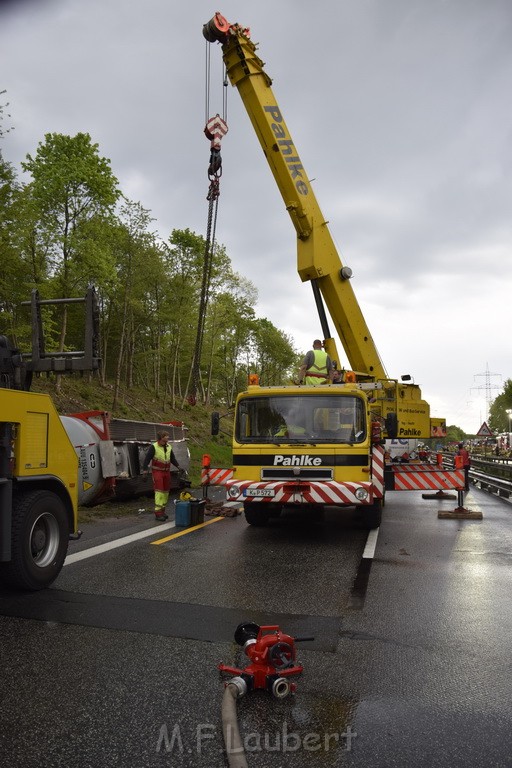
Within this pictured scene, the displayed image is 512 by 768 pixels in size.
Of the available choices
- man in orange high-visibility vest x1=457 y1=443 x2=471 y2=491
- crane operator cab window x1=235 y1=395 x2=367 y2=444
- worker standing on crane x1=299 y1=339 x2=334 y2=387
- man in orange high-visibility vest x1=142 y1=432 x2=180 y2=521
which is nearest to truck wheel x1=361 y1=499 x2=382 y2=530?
crane operator cab window x1=235 y1=395 x2=367 y2=444

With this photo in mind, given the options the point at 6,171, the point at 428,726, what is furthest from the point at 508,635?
the point at 6,171

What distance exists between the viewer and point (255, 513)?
400 inches

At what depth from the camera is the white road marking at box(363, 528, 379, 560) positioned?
7781 millimetres

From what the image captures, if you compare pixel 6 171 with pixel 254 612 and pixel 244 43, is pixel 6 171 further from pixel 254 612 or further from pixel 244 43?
pixel 254 612

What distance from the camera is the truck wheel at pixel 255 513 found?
10.1 metres

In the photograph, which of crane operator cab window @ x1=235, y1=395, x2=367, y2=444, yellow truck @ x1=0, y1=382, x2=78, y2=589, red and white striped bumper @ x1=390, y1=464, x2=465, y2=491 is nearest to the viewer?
yellow truck @ x1=0, y1=382, x2=78, y2=589

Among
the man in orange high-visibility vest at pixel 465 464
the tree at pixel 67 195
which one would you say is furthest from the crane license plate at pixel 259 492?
the tree at pixel 67 195

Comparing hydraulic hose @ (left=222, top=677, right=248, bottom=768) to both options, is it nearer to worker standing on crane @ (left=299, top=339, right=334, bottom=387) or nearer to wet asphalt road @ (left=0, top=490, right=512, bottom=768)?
wet asphalt road @ (left=0, top=490, right=512, bottom=768)

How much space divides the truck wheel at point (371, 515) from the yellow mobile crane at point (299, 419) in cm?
2

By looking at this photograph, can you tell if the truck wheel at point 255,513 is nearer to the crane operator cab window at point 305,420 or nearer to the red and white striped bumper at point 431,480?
the crane operator cab window at point 305,420

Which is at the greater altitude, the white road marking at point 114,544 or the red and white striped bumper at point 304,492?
the red and white striped bumper at point 304,492

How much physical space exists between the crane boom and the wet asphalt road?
7289 mm

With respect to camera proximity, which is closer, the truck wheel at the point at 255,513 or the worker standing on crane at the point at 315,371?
the truck wheel at the point at 255,513

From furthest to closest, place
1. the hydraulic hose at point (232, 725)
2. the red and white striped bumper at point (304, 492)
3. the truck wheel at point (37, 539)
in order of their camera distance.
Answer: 1. the red and white striped bumper at point (304, 492)
2. the truck wheel at point (37, 539)
3. the hydraulic hose at point (232, 725)
